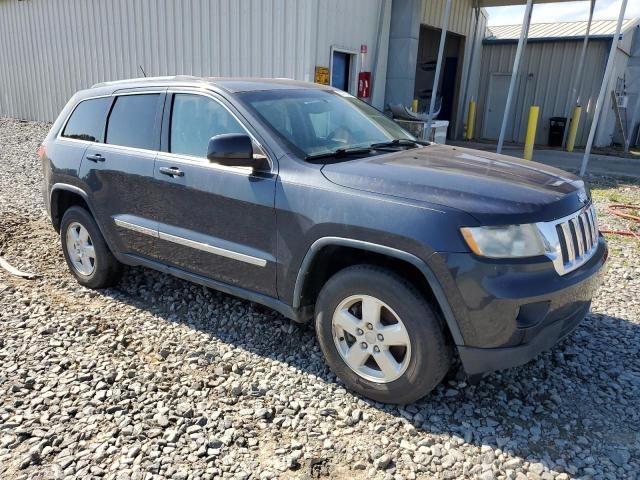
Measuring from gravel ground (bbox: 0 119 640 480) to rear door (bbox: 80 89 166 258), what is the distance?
2.20 ft

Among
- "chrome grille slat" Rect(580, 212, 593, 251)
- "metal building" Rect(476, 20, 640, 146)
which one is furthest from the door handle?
"metal building" Rect(476, 20, 640, 146)

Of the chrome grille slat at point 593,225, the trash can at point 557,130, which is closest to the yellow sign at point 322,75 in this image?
the chrome grille slat at point 593,225

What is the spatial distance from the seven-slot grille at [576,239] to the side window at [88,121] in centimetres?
359

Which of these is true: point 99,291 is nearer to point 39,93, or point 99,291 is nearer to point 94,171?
point 94,171

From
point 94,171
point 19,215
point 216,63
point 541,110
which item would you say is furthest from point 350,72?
point 541,110

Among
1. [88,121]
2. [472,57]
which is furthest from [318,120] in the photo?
[472,57]

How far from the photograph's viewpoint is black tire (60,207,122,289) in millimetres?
4398

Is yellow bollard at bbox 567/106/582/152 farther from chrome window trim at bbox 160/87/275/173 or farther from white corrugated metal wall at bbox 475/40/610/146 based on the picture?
chrome window trim at bbox 160/87/275/173

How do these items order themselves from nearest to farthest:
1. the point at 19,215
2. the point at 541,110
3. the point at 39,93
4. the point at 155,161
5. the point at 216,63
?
the point at 155,161, the point at 19,215, the point at 216,63, the point at 39,93, the point at 541,110

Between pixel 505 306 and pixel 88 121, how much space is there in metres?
3.79

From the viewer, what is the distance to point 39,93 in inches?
635

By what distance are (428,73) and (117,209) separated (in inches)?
645

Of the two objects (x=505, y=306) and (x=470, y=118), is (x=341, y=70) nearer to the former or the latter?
(x=470, y=118)

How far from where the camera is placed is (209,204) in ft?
11.3
